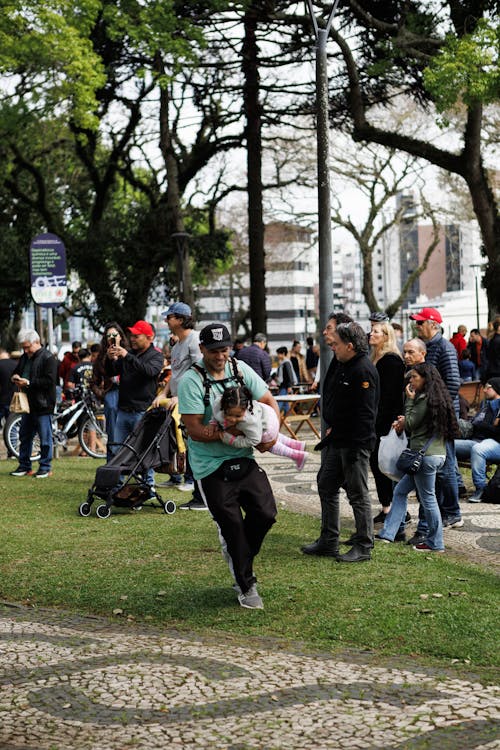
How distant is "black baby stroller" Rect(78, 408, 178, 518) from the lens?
10.9 metres

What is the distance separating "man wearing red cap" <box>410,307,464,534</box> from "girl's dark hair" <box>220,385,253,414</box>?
3493 millimetres

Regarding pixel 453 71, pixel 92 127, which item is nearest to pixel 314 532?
pixel 453 71

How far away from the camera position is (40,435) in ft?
47.5

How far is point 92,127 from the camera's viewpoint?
2717cm

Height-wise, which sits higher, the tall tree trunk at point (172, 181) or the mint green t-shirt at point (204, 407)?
the tall tree trunk at point (172, 181)

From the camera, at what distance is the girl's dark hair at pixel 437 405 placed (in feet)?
28.6

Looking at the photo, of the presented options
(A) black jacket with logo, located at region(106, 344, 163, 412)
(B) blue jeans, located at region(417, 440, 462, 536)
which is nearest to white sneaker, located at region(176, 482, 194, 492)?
(A) black jacket with logo, located at region(106, 344, 163, 412)

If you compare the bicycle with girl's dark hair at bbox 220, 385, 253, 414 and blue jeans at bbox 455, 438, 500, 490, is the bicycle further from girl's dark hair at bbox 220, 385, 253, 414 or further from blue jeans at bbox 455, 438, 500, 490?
girl's dark hair at bbox 220, 385, 253, 414

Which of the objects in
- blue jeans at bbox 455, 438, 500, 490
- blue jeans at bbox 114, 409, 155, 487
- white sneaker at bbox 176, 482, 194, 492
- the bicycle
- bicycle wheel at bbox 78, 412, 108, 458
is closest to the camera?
blue jeans at bbox 455, 438, 500, 490

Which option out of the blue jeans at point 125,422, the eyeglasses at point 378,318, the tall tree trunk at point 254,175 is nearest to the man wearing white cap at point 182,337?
the blue jeans at point 125,422

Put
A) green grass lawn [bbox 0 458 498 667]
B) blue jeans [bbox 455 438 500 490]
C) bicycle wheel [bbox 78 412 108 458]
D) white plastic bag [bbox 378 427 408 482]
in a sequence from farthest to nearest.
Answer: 1. bicycle wheel [bbox 78 412 108 458]
2. blue jeans [bbox 455 438 500 490]
3. white plastic bag [bbox 378 427 408 482]
4. green grass lawn [bbox 0 458 498 667]

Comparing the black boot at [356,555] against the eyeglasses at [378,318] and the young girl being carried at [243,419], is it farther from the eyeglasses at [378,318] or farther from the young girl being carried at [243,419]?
the eyeglasses at [378,318]

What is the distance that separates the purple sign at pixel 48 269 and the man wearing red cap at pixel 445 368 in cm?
877

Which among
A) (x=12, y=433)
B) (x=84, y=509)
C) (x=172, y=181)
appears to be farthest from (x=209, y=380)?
(x=172, y=181)
